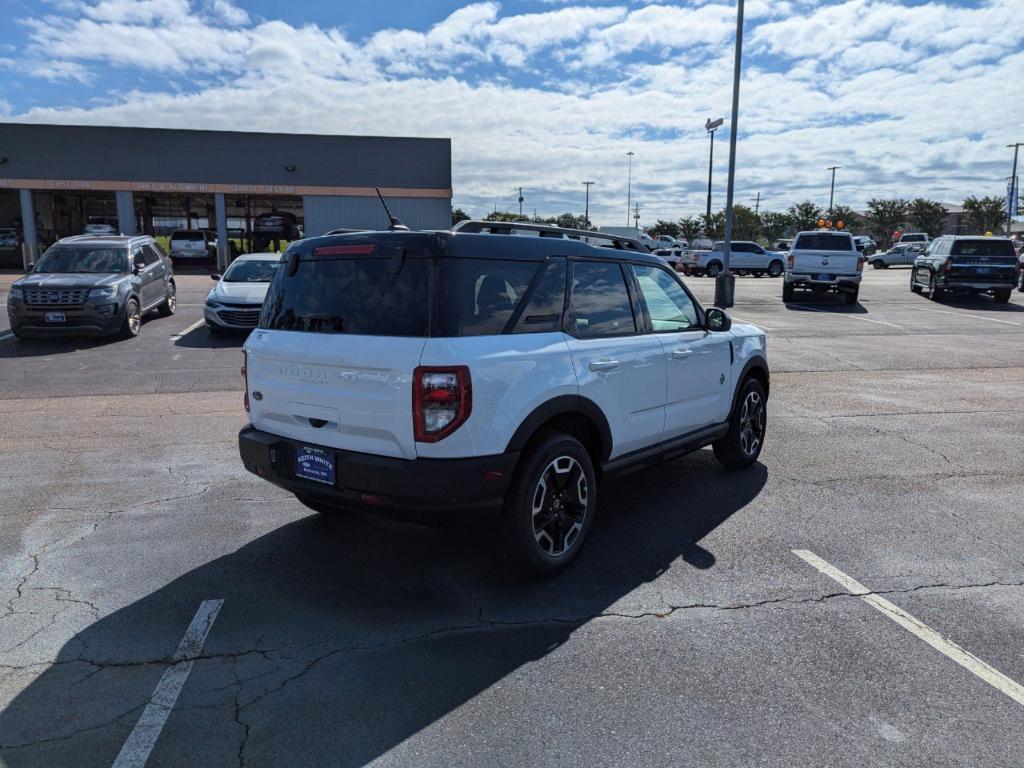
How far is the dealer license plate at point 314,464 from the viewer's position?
3941 mm

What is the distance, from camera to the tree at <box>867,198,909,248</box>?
259 feet

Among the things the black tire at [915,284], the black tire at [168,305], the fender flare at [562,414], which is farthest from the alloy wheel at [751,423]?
the black tire at [915,284]

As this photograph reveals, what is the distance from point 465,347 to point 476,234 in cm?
67

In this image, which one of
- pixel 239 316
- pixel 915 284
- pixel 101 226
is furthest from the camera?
pixel 101 226

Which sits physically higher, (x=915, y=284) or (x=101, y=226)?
(x=101, y=226)

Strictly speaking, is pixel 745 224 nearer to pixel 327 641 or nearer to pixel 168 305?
pixel 168 305

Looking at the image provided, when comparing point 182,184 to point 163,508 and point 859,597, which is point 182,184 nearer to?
point 163,508

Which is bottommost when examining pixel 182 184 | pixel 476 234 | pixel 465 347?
pixel 465 347

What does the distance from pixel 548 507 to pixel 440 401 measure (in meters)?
1.01

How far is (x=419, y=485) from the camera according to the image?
3.62m

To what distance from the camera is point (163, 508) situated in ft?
17.5

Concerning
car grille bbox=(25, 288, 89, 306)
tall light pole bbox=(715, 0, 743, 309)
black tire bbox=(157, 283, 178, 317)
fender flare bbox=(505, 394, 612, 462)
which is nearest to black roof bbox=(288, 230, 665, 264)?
fender flare bbox=(505, 394, 612, 462)

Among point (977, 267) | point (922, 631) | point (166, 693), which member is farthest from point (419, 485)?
point (977, 267)

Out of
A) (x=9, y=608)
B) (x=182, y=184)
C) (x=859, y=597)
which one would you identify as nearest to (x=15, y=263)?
(x=182, y=184)
